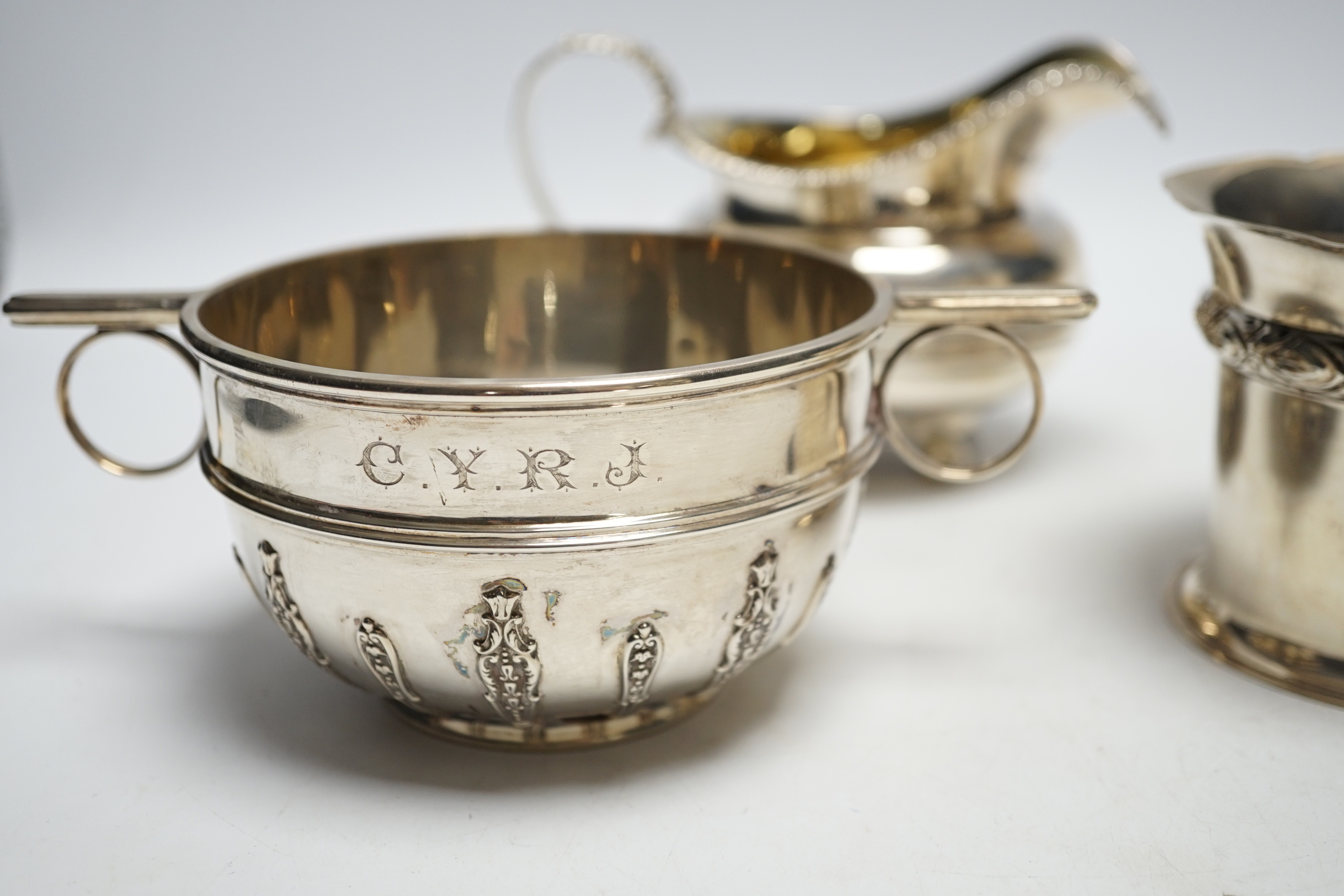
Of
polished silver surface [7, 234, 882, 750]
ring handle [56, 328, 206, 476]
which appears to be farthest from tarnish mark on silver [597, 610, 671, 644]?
ring handle [56, 328, 206, 476]

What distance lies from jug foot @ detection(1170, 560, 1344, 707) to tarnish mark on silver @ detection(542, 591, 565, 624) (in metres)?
0.66

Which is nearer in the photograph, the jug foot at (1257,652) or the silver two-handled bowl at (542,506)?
the silver two-handled bowl at (542,506)

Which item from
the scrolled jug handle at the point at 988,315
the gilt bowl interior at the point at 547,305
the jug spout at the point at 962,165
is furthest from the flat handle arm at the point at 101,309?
the jug spout at the point at 962,165

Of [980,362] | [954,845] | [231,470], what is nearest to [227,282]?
[231,470]

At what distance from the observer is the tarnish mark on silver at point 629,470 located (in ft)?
2.89

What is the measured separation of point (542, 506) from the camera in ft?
2.88

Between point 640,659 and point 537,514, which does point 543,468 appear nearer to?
point 537,514

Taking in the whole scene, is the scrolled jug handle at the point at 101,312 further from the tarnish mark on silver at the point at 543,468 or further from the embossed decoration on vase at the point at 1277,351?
the embossed decoration on vase at the point at 1277,351

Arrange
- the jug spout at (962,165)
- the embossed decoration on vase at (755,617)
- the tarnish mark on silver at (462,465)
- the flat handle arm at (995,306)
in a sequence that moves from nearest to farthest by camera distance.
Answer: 1. the tarnish mark on silver at (462,465)
2. the embossed decoration on vase at (755,617)
3. the flat handle arm at (995,306)
4. the jug spout at (962,165)

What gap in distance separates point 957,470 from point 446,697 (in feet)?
1.52

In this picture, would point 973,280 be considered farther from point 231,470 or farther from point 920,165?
point 231,470

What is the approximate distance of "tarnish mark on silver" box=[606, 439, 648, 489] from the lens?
880 millimetres

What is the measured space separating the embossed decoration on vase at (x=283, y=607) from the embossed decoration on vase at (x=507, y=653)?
5.8 inches

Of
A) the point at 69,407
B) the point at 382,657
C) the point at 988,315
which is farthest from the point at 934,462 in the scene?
the point at 69,407
